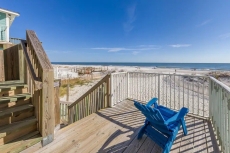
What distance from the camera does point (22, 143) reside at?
65.8 inches

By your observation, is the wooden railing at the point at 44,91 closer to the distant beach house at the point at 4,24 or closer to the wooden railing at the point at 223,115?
the wooden railing at the point at 223,115

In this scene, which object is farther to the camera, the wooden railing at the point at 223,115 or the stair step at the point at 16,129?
the stair step at the point at 16,129

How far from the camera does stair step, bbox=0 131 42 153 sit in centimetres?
156

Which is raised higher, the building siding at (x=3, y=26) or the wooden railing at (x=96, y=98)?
the building siding at (x=3, y=26)

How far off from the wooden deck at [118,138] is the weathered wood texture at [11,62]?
2003mm

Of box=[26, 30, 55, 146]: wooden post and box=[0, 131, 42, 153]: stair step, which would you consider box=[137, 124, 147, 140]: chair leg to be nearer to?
box=[26, 30, 55, 146]: wooden post

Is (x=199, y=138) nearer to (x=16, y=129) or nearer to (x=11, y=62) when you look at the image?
(x=16, y=129)

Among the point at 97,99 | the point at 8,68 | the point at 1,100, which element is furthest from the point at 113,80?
the point at 8,68

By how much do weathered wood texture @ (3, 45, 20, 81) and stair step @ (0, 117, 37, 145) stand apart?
172cm

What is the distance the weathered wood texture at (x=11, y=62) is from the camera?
9.76ft

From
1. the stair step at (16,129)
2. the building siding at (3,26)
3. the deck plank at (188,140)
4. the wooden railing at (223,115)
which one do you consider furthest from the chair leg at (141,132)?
the building siding at (3,26)

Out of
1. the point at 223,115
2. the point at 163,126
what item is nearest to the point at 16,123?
the point at 163,126

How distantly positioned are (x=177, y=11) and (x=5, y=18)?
1393cm

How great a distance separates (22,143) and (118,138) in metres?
1.40
